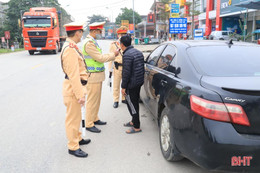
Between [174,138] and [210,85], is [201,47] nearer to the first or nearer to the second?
[210,85]

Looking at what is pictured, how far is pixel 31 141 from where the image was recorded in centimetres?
378

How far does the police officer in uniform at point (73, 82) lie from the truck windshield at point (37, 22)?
59.0 feet

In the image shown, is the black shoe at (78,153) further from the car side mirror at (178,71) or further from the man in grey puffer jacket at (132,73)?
the car side mirror at (178,71)

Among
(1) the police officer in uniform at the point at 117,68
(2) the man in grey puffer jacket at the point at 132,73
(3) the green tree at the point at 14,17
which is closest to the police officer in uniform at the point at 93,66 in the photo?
(2) the man in grey puffer jacket at the point at 132,73

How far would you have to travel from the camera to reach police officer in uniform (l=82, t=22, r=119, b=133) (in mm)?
3895

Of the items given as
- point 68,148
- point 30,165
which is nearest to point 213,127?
point 68,148

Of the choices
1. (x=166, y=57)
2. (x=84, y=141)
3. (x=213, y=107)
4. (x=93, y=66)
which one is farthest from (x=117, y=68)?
(x=213, y=107)

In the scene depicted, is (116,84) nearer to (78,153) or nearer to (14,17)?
(78,153)

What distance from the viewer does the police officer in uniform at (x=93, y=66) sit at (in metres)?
3.89

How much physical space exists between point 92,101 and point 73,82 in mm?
1221

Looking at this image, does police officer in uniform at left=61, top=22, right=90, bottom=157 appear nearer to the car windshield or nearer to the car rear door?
the car rear door

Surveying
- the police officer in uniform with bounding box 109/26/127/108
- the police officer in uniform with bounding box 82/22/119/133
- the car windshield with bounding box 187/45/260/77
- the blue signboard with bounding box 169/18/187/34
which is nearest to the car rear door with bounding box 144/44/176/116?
the car windshield with bounding box 187/45/260/77

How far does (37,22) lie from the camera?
19578mm

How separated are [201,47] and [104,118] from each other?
253 cm
